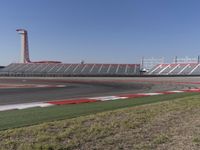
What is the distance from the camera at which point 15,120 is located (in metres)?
7.77

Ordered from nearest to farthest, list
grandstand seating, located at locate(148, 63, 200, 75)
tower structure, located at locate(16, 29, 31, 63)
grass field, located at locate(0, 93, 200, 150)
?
1. grass field, located at locate(0, 93, 200, 150)
2. grandstand seating, located at locate(148, 63, 200, 75)
3. tower structure, located at locate(16, 29, 31, 63)

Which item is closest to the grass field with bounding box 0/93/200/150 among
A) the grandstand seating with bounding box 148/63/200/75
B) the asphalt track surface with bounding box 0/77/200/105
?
the asphalt track surface with bounding box 0/77/200/105

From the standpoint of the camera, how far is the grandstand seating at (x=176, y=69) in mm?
67400

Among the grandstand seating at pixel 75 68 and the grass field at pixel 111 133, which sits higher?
the grass field at pixel 111 133

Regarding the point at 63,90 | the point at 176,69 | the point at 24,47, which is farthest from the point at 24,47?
the point at 63,90

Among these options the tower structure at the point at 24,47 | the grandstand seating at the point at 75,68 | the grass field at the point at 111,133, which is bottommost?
the grandstand seating at the point at 75,68

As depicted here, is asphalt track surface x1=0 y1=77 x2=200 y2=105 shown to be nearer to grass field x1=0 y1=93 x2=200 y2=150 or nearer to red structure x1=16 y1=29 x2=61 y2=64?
grass field x1=0 y1=93 x2=200 y2=150

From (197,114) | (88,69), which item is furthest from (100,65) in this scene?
(197,114)

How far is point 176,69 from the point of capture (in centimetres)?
7444

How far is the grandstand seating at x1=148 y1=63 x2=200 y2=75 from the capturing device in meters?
67.4

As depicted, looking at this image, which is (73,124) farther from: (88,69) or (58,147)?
(88,69)

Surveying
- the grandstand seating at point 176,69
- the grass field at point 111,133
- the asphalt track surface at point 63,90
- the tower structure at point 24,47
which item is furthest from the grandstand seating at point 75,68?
the grass field at point 111,133

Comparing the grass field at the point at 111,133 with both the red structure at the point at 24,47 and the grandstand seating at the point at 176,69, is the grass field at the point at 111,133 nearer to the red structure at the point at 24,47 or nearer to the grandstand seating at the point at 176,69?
the grandstand seating at the point at 176,69

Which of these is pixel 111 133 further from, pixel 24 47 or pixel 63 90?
pixel 24 47
